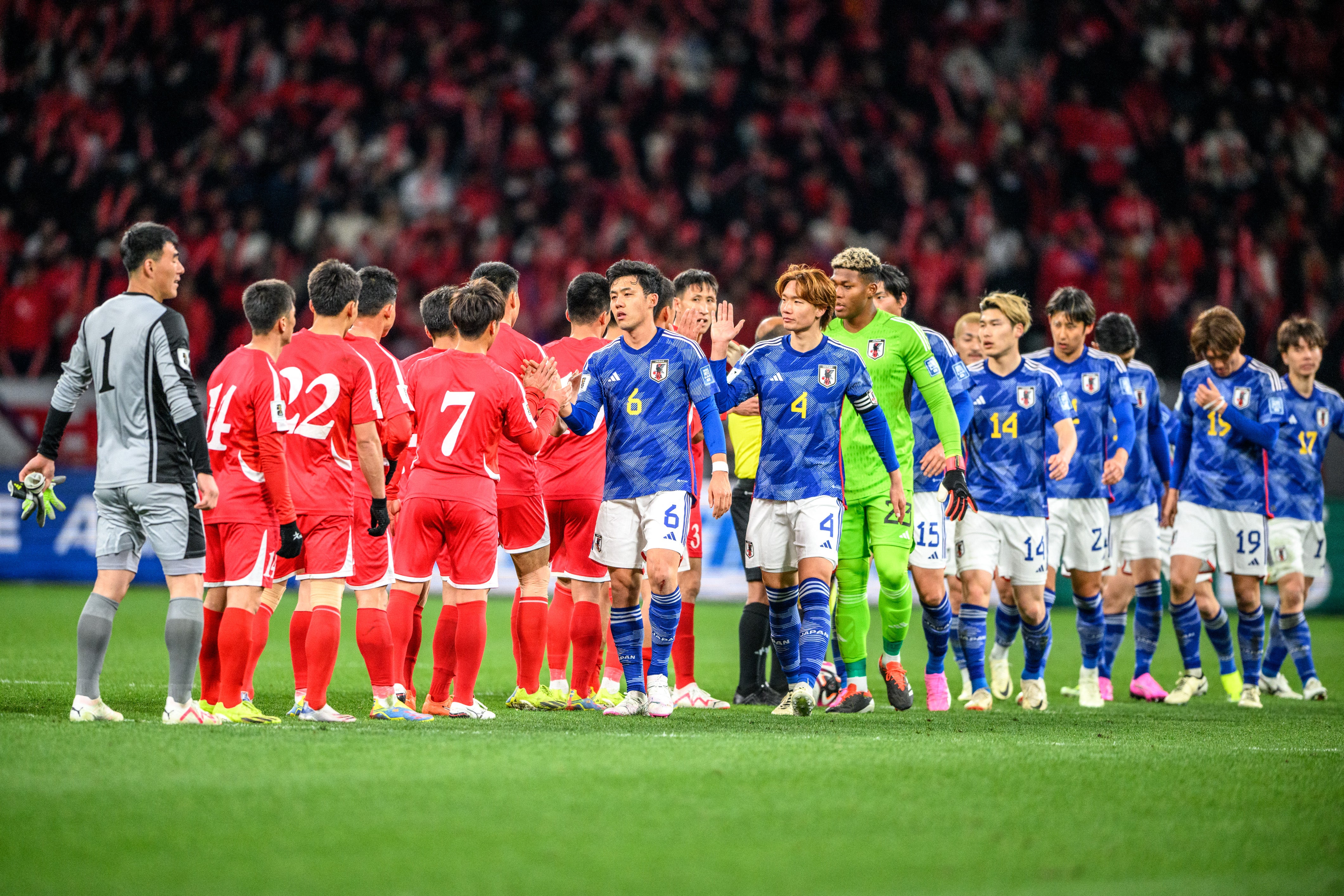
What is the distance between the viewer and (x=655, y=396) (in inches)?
292

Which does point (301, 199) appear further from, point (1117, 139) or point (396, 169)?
point (1117, 139)

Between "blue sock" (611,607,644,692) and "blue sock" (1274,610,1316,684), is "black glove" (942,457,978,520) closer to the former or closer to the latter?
"blue sock" (611,607,644,692)

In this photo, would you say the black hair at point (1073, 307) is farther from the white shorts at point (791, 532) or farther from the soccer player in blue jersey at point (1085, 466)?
the white shorts at point (791, 532)

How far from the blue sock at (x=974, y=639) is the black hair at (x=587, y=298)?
9.88ft

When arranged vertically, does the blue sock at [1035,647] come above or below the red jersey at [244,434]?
below

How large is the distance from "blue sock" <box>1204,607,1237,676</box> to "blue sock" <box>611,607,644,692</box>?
4610 millimetres

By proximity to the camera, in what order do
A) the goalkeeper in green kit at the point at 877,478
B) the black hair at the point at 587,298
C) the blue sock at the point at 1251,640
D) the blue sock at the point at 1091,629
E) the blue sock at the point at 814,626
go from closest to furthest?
the blue sock at the point at 814,626 < the goalkeeper in green kit at the point at 877,478 < the black hair at the point at 587,298 < the blue sock at the point at 1091,629 < the blue sock at the point at 1251,640

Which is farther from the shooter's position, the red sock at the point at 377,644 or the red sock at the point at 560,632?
the red sock at the point at 560,632

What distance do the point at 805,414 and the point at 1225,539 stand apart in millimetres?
3983

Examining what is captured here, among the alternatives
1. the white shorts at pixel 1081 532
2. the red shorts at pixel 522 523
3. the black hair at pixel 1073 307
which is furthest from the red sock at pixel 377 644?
the black hair at pixel 1073 307


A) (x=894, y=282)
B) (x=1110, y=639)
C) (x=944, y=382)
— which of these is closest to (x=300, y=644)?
(x=944, y=382)

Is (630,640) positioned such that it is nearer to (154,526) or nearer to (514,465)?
(514,465)

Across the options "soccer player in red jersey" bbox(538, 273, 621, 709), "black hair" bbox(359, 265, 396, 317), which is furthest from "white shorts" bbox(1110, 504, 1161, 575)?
"black hair" bbox(359, 265, 396, 317)

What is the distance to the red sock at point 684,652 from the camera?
8.57m
